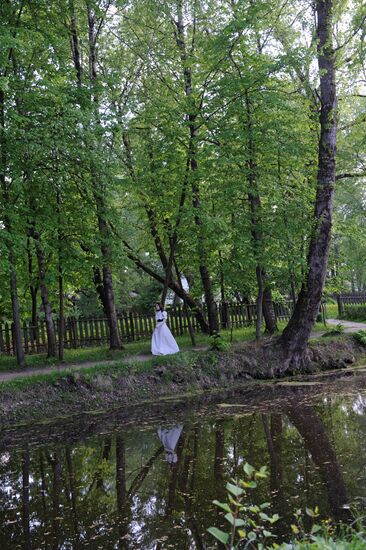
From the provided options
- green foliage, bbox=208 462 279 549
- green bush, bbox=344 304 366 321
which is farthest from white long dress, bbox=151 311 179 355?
green bush, bbox=344 304 366 321

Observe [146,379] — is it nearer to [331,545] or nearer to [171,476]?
[171,476]

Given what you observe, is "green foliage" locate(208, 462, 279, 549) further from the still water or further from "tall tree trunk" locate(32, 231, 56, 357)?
"tall tree trunk" locate(32, 231, 56, 357)

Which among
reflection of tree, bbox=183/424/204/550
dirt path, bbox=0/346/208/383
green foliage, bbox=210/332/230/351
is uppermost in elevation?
green foliage, bbox=210/332/230/351

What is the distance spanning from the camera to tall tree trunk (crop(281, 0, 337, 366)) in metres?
15.3

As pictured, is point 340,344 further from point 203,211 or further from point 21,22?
point 21,22

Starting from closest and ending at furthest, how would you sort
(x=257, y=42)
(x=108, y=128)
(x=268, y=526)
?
(x=268, y=526) < (x=108, y=128) < (x=257, y=42)

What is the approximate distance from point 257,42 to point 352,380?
10285 mm

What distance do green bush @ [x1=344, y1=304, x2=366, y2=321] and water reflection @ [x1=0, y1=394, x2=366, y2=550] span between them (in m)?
17.8

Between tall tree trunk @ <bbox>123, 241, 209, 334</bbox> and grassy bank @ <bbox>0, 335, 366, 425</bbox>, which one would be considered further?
tall tree trunk @ <bbox>123, 241, 209, 334</bbox>

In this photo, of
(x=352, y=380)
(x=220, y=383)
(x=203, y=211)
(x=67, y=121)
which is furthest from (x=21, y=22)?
(x=352, y=380)

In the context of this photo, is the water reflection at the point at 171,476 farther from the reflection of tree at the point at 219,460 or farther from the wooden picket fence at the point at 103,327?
the wooden picket fence at the point at 103,327

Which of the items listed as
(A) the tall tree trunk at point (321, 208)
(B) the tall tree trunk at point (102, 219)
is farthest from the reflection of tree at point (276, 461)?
(B) the tall tree trunk at point (102, 219)

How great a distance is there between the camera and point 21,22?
14.7 m

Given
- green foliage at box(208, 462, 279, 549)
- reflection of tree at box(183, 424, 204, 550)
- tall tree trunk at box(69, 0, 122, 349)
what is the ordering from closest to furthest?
1. green foliage at box(208, 462, 279, 549)
2. reflection of tree at box(183, 424, 204, 550)
3. tall tree trunk at box(69, 0, 122, 349)
